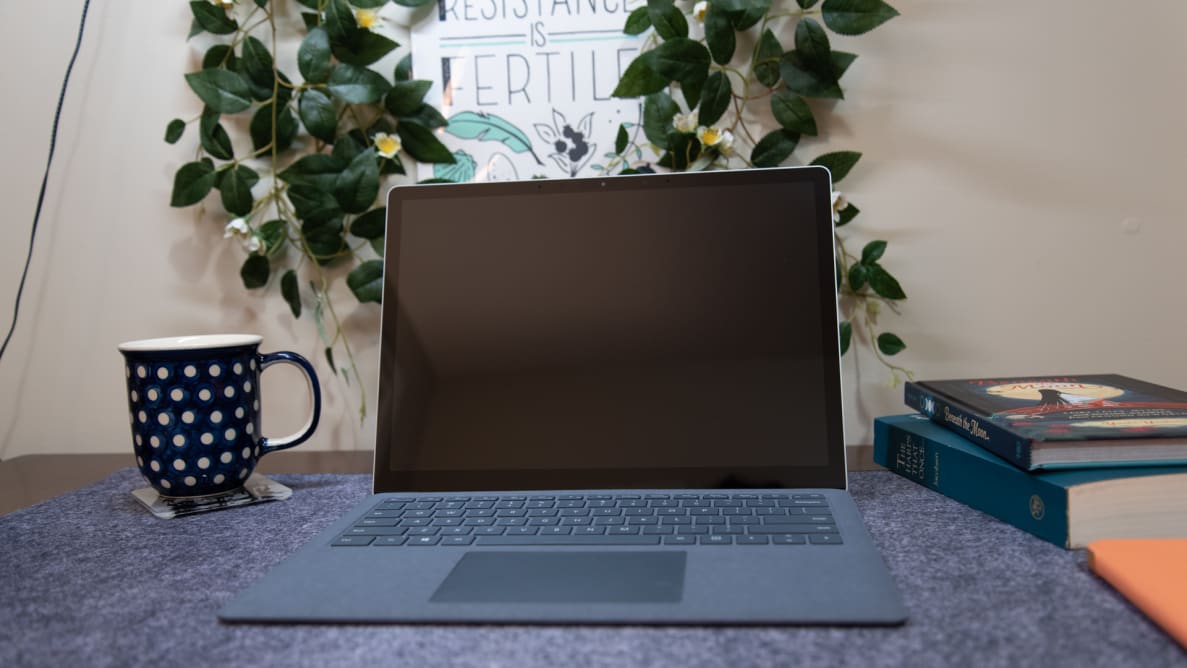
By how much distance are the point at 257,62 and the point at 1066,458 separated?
82 cm

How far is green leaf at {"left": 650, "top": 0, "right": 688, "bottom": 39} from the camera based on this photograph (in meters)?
0.79

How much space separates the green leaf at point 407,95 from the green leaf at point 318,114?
0.06 metres

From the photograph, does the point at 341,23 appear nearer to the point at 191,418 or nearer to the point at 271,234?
the point at 271,234

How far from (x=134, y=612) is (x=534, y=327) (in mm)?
359

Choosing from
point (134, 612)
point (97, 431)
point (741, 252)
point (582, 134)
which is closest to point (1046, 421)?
point (741, 252)

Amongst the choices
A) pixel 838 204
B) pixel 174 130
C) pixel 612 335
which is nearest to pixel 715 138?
pixel 838 204

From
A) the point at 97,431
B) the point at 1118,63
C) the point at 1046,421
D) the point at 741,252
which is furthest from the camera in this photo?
the point at 97,431

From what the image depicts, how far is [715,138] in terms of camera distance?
0.79m

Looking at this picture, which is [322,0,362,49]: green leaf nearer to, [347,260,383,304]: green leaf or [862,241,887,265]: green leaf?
[347,260,383,304]: green leaf

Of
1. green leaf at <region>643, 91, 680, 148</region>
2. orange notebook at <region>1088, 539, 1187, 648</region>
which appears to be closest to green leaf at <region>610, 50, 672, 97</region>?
green leaf at <region>643, 91, 680, 148</region>

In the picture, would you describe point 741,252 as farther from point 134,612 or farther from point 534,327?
point 134,612

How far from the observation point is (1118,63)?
803 millimetres

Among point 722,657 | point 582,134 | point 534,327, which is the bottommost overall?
point 722,657

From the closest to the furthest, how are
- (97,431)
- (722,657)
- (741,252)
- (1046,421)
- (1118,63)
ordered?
(722,657), (1046,421), (741,252), (1118,63), (97,431)
